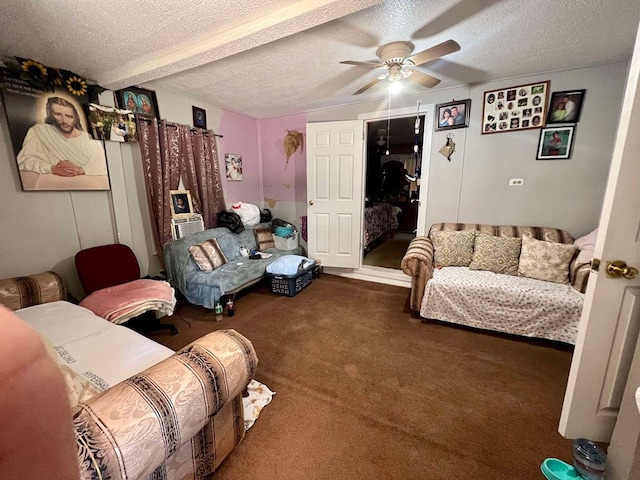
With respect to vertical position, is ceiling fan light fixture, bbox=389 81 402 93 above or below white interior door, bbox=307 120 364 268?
above

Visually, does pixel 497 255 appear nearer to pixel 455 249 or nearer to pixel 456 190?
pixel 455 249

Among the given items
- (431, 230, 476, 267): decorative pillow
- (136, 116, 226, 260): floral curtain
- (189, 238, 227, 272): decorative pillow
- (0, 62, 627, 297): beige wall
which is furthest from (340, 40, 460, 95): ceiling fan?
(189, 238, 227, 272): decorative pillow

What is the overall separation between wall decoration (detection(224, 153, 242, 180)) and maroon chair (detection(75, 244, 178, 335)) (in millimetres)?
1654

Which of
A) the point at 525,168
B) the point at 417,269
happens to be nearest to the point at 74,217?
the point at 417,269

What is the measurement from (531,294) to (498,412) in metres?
1.06

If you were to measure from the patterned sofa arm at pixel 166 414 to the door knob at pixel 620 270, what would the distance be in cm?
160

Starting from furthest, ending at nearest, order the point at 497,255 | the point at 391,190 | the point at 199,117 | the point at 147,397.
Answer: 1. the point at 391,190
2. the point at 199,117
3. the point at 497,255
4. the point at 147,397

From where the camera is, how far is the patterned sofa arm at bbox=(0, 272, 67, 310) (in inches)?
71.5

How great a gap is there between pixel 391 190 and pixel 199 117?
5154 millimetres

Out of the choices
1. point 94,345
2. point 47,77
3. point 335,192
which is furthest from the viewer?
point 335,192

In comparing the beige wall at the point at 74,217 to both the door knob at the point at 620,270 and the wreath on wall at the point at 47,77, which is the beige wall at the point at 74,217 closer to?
the wreath on wall at the point at 47,77

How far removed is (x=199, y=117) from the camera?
3.22 meters

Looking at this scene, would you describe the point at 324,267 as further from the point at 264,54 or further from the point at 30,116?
the point at 30,116

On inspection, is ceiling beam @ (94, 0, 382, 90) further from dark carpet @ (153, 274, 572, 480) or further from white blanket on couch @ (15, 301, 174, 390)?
dark carpet @ (153, 274, 572, 480)
